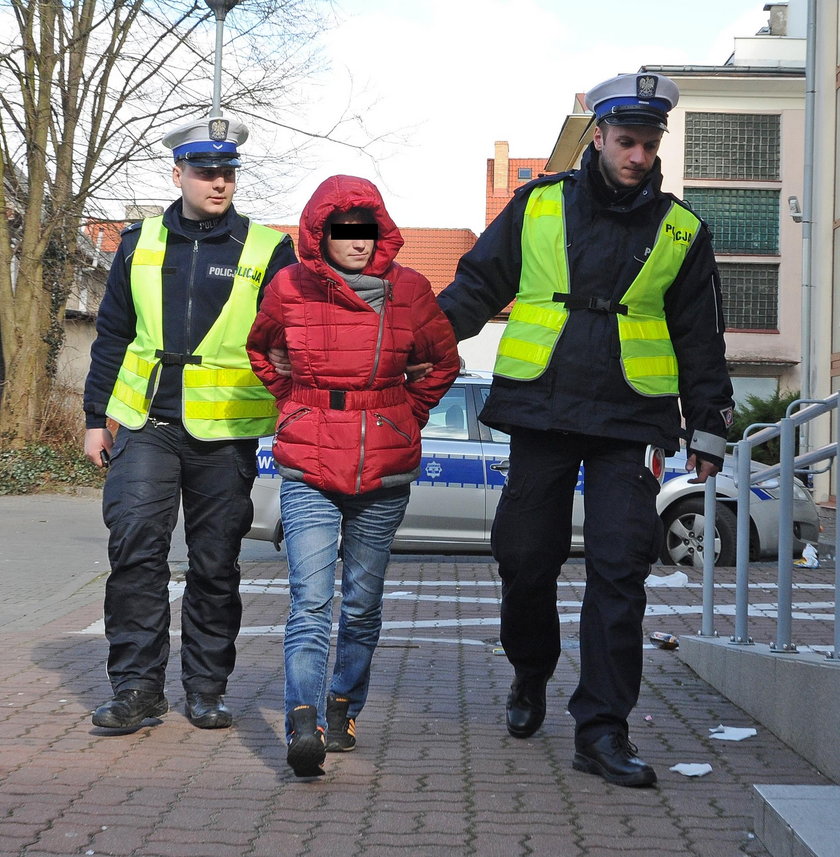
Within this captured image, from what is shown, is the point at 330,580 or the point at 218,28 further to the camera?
the point at 218,28

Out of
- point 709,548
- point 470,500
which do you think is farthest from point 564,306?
point 470,500

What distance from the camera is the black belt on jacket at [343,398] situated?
167 inches

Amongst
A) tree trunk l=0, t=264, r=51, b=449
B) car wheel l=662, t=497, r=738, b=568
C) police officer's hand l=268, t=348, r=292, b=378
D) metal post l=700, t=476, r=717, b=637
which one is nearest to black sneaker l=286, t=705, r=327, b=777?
police officer's hand l=268, t=348, r=292, b=378

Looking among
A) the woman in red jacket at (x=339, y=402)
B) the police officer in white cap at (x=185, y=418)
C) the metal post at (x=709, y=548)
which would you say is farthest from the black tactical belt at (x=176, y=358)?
the metal post at (x=709, y=548)

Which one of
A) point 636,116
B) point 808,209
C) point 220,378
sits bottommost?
point 220,378

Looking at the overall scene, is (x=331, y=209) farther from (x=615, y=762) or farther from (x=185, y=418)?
(x=615, y=762)

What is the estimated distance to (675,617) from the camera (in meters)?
8.40

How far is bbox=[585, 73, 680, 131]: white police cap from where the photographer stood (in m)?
4.37

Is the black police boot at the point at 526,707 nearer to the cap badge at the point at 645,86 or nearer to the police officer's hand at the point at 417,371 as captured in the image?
the police officer's hand at the point at 417,371

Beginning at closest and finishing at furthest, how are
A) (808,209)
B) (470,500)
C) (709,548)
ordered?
1. (709,548)
2. (470,500)
3. (808,209)

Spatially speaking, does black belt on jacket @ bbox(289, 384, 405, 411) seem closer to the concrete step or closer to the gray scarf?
the gray scarf

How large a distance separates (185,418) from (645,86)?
195cm

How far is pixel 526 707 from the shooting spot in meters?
4.78

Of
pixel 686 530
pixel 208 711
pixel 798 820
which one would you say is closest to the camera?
pixel 798 820
